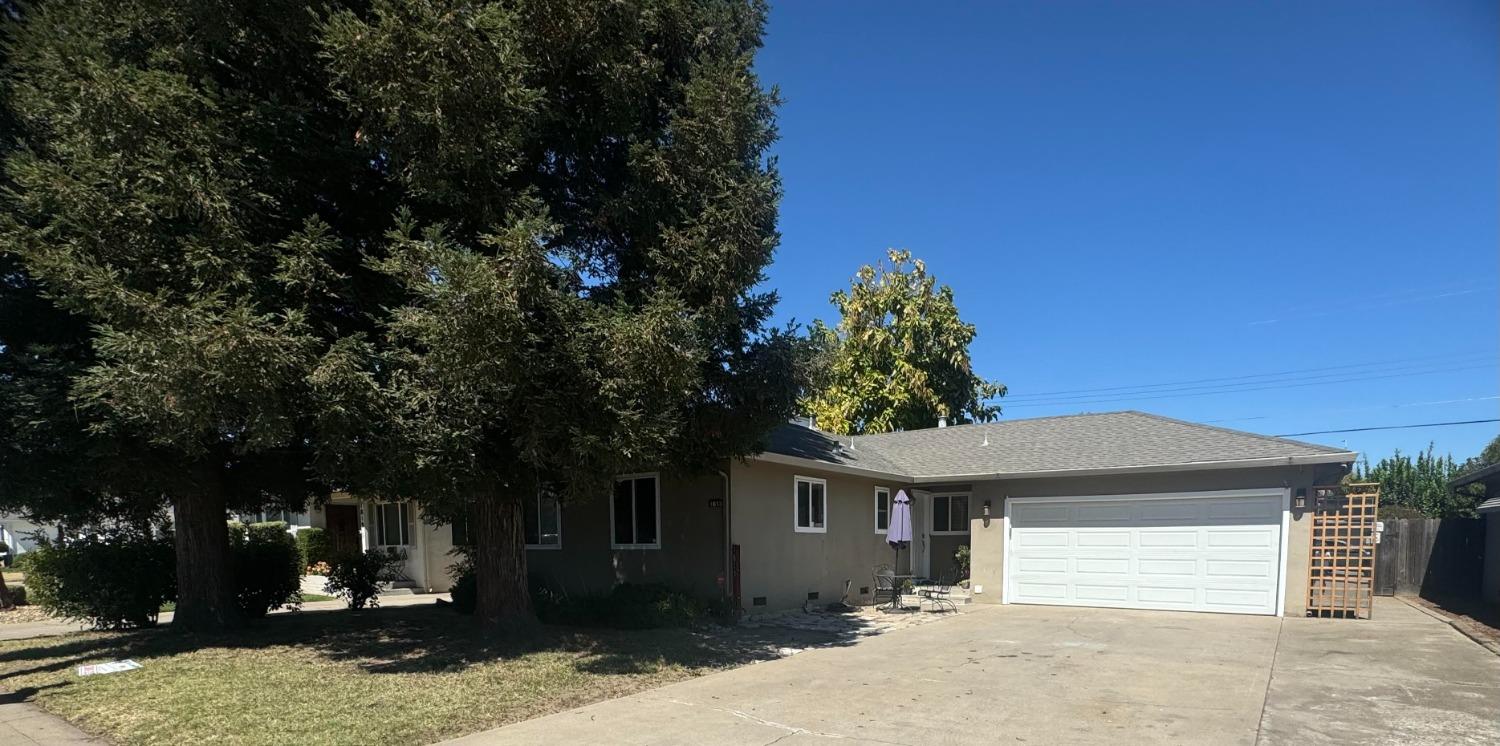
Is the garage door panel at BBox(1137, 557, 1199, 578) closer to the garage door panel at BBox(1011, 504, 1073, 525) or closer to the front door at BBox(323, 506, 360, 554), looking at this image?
the garage door panel at BBox(1011, 504, 1073, 525)

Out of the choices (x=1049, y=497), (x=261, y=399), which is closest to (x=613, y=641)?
(x=261, y=399)

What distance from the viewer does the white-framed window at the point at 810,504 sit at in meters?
15.5

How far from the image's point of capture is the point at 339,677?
28.2 ft

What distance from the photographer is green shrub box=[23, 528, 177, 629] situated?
11.8 meters

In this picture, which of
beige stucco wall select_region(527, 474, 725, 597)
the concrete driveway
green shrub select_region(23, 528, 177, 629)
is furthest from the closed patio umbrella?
green shrub select_region(23, 528, 177, 629)

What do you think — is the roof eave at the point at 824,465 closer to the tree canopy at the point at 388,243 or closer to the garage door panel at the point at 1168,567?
the tree canopy at the point at 388,243

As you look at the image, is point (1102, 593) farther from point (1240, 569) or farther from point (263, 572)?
point (263, 572)

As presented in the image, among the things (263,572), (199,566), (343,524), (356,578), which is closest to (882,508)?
(356,578)

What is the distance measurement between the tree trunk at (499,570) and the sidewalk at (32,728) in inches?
182

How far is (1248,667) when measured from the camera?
9.40 m

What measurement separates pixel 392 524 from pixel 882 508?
13.3m

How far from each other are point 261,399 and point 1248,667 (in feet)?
36.7

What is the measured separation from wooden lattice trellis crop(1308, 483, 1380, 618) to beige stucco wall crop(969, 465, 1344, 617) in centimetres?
20

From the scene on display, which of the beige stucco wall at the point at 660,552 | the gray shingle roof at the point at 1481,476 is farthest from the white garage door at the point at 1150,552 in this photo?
the beige stucco wall at the point at 660,552
